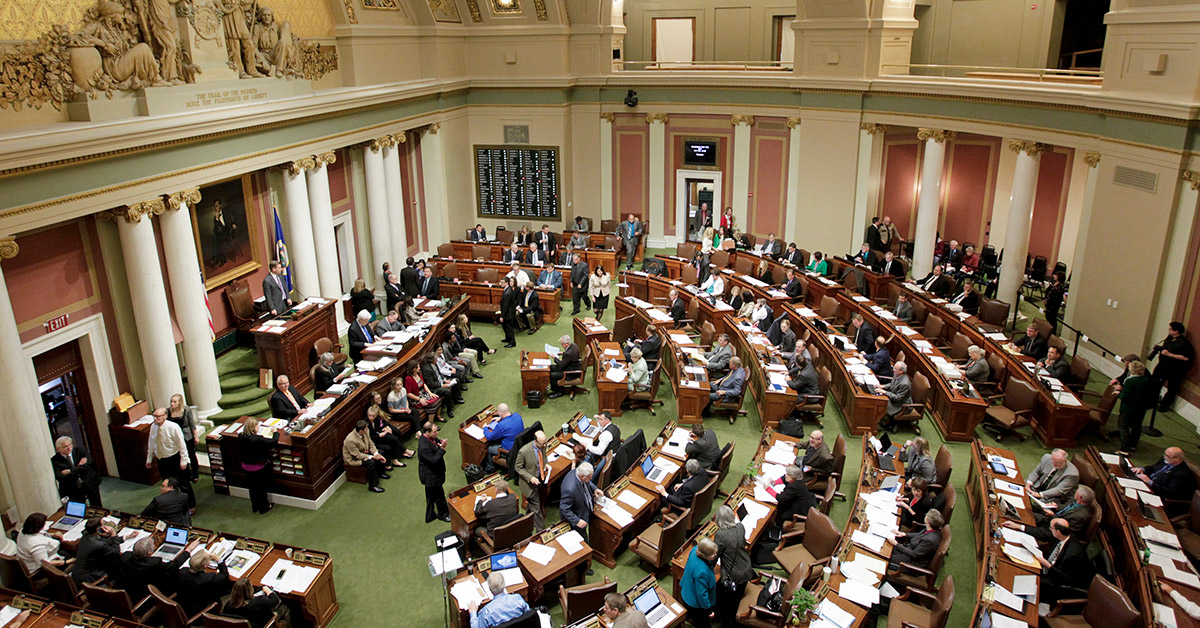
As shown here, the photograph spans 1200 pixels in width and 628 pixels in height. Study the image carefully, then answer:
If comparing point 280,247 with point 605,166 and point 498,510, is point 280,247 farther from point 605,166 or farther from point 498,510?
point 605,166

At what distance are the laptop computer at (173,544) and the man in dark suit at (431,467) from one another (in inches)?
109

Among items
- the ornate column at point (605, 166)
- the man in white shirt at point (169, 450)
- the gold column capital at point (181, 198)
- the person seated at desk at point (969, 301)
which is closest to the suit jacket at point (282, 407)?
the man in white shirt at point (169, 450)

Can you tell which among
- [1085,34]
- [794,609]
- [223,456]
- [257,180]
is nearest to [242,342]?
[257,180]

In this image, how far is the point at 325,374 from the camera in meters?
12.8

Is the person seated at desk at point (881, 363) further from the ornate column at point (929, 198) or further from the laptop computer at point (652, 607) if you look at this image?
the laptop computer at point (652, 607)

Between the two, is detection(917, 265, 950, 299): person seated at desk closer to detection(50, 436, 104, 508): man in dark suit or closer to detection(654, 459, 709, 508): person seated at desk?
detection(654, 459, 709, 508): person seated at desk

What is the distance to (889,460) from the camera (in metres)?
10.4

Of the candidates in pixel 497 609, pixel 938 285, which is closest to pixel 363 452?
pixel 497 609

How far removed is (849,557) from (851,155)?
13613mm

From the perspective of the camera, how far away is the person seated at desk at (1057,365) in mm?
12906

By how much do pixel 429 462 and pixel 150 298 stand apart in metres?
5.17

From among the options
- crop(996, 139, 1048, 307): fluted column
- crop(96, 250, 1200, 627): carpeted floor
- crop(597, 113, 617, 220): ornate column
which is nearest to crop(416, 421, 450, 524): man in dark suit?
crop(96, 250, 1200, 627): carpeted floor

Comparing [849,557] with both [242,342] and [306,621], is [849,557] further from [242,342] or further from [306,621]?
[242,342]

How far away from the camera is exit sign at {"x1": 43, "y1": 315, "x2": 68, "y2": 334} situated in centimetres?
1090
